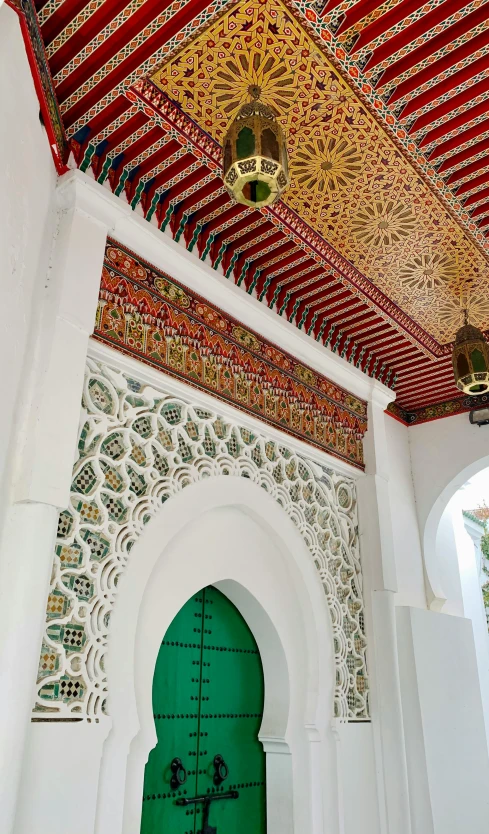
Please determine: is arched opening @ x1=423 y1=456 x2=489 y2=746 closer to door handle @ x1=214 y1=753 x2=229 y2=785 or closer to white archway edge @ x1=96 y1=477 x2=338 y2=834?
white archway edge @ x1=96 y1=477 x2=338 y2=834

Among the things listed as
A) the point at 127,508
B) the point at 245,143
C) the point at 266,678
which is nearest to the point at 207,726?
the point at 266,678

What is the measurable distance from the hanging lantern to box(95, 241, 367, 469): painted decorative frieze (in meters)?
0.87

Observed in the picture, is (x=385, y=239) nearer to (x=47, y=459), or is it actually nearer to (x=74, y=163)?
(x=74, y=163)

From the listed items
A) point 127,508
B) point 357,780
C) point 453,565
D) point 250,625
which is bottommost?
point 357,780

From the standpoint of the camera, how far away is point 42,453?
198cm

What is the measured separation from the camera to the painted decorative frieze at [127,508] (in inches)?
80.0

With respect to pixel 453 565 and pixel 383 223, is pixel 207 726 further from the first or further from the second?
pixel 453 565

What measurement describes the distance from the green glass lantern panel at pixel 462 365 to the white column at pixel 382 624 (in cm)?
98

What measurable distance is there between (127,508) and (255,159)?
1.35 m

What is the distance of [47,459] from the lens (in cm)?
199

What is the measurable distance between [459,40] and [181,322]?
153cm

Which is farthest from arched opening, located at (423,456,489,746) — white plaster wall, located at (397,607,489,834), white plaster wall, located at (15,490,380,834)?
white plaster wall, located at (15,490,380,834)

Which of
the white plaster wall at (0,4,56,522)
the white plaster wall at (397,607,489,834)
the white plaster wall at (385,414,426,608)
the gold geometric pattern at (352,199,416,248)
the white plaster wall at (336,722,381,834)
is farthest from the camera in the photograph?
the white plaster wall at (385,414,426,608)

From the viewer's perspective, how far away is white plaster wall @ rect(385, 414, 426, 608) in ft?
14.0
